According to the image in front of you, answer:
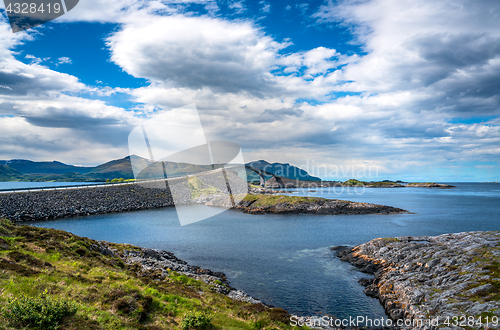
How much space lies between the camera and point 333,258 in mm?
36188

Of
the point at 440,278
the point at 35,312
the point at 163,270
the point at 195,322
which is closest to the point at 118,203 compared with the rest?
the point at 163,270

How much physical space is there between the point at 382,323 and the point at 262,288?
11017mm

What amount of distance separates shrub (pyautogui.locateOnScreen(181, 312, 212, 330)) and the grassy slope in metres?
0.42

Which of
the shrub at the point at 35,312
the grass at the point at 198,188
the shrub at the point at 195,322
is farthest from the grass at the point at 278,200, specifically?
the shrub at the point at 35,312

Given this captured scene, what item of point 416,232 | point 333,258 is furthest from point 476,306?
point 416,232

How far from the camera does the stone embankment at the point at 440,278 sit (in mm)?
17656

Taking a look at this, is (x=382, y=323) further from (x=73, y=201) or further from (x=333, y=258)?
(x=73, y=201)

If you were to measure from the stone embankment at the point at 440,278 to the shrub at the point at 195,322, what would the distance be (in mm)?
15280

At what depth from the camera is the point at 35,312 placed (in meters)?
10.0

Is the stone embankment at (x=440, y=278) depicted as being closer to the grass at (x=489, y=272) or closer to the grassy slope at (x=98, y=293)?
the grass at (x=489, y=272)

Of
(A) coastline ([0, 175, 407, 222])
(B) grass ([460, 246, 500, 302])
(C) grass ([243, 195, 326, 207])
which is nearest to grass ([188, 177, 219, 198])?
(A) coastline ([0, 175, 407, 222])

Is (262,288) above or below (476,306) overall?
below

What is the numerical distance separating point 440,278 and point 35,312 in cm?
2847

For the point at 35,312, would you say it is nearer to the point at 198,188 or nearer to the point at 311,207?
the point at 311,207
